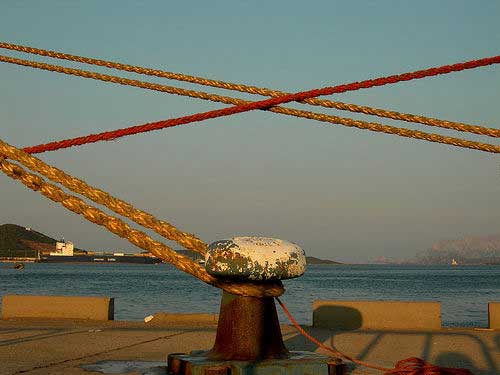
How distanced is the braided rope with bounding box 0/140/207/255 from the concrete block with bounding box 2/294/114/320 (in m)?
8.21

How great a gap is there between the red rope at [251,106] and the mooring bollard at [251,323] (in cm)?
78

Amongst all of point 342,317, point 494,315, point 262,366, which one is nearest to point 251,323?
point 262,366

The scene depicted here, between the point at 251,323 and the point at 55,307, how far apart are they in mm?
8308

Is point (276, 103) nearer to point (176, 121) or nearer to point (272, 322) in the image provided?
point (176, 121)

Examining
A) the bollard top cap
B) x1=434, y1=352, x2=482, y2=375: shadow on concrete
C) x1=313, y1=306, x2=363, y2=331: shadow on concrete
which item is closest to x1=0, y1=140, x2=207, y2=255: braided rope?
the bollard top cap

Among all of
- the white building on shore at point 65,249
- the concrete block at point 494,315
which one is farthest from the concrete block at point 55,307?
the white building on shore at point 65,249

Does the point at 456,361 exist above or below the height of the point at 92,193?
below

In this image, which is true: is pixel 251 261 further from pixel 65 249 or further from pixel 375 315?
pixel 65 249

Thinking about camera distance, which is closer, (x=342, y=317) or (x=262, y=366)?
(x=262, y=366)

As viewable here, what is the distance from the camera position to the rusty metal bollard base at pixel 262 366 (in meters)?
3.81

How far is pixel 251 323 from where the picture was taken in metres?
4.04

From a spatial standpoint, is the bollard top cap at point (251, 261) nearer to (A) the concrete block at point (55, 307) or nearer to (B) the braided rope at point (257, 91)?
(B) the braided rope at point (257, 91)

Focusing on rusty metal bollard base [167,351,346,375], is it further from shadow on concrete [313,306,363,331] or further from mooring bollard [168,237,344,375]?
shadow on concrete [313,306,363,331]

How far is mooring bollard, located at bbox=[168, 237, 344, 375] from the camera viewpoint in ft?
12.3
